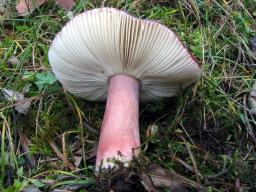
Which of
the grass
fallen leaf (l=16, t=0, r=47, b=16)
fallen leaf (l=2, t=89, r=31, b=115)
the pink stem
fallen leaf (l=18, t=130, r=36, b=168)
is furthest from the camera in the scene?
fallen leaf (l=16, t=0, r=47, b=16)

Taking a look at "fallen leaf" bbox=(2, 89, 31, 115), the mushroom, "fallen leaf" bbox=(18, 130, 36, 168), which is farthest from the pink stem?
"fallen leaf" bbox=(2, 89, 31, 115)

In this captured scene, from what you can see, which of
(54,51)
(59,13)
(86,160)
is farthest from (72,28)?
(59,13)

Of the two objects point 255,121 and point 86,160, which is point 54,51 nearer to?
point 86,160

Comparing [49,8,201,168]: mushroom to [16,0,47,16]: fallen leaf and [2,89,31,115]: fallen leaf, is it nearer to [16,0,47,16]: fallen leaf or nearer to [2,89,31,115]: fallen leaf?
[2,89,31,115]: fallen leaf

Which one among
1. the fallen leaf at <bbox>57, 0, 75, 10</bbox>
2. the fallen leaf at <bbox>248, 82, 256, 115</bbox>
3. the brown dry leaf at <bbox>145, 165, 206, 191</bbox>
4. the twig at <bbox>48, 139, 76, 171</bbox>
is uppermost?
the fallen leaf at <bbox>57, 0, 75, 10</bbox>

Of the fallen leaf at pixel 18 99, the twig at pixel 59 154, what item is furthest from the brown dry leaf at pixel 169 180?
the fallen leaf at pixel 18 99
